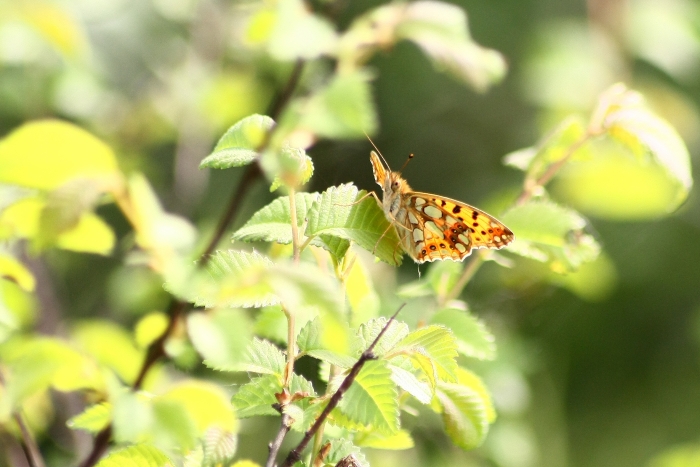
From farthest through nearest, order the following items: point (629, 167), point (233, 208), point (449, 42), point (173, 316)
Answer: point (629, 167) → point (449, 42) → point (233, 208) → point (173, 316)

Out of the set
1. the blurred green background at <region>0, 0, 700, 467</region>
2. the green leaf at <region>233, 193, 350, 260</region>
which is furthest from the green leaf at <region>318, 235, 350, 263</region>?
the blurred green background at <region>0, 0, 700, 467</region>

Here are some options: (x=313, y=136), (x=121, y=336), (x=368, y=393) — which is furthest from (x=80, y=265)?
(x=368, y=393)

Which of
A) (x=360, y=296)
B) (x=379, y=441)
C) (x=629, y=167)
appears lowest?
(x=629, y=167)

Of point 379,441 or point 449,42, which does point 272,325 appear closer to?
point 379,441

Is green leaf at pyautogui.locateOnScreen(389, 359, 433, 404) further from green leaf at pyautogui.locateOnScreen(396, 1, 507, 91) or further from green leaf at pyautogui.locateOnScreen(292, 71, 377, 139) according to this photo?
green leaf at pyautogui.locateOnScreen(396, 1, 507, 91)

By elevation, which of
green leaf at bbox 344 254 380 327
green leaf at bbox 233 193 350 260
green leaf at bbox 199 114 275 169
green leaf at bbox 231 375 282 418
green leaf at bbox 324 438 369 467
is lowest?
green leaf at bbox 324 438 369 467

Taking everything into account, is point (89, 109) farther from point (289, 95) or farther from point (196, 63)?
point (289, 95)

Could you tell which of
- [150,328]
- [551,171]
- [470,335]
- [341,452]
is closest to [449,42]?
[551,171]
